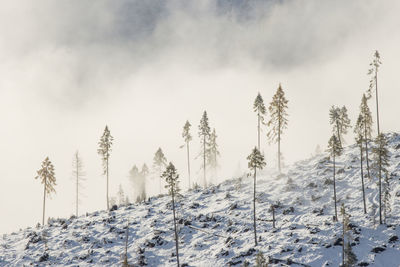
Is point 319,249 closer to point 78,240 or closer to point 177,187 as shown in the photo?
point 177,187

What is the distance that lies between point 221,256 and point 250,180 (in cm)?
2578

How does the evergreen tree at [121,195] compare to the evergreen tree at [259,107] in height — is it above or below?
below

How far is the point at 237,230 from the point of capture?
38.3 meters

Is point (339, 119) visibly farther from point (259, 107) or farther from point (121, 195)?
point (121, 195)

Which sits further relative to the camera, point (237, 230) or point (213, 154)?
point (213, 154)

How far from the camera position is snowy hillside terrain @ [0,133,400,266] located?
3144 cm

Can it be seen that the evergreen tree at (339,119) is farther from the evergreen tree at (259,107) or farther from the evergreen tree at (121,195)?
the evergreen tree at (121,195)

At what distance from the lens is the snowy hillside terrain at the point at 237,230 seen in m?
31.4

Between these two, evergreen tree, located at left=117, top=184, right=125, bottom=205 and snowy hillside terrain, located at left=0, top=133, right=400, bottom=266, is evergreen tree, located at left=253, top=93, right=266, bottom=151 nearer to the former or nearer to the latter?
snowy hillside terrain, located at left=0, top=133, right=400, bottom=266

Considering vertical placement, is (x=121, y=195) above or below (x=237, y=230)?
below

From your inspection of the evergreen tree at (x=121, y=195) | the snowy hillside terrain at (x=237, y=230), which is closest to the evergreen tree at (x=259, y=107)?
the snowy hillside terrain at (x=237, y=230)

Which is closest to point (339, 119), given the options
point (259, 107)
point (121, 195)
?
point (259, 107)

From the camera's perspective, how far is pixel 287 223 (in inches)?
1470

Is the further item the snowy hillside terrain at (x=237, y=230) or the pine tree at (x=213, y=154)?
the pine tree at (x=213, y=154)
